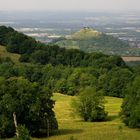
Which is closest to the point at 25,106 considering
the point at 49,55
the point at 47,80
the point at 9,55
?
the point at 47,80

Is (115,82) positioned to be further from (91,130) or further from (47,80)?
(91,130)

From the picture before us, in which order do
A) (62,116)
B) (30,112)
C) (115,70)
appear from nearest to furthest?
1. (30,112)
2. (62,116)
3. (115,70)

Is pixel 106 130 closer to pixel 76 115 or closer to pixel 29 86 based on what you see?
pixel 29 86

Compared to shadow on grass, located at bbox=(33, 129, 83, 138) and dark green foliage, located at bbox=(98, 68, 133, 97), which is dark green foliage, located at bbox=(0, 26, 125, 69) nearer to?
dark green foliage, located at bbox=(98, 68, 133, 97)

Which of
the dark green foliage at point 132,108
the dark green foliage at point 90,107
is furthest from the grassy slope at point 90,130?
the dark green foliage at point 90,107

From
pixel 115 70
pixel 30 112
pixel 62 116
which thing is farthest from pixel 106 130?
pixel 115 70

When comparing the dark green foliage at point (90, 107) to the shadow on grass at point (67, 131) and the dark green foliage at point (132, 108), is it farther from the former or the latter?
the shadow on grass at point (67, 131)

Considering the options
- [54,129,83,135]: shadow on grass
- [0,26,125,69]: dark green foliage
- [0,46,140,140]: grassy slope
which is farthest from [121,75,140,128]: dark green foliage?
[0,26,125,69]: dark green foliage
